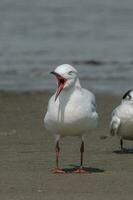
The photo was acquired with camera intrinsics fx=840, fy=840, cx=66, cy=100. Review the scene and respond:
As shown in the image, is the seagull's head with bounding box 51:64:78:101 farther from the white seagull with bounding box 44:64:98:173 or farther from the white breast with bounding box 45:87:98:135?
the white breast with bounding box 45:87:98:135

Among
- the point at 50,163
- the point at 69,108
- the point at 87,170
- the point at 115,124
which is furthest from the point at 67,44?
the point at 69,108

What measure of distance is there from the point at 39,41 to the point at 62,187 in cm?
1882

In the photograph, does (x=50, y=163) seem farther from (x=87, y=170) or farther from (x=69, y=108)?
(x=69, y=108)

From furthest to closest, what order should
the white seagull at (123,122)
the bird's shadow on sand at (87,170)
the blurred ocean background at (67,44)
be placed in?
the blurred ocean background at (67,44) < the white seagull at (123,122) < the bird's shadow on sand at (87,170)

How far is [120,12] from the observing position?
125 feet

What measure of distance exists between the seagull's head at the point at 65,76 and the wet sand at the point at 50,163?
0.93 m

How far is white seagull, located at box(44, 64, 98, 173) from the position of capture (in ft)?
28.1

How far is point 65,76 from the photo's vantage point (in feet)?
28.0

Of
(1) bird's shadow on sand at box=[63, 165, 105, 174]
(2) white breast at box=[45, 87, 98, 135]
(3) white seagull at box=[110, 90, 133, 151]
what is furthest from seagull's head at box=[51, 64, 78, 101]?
(3) white seagull at box=[110, 90, 133, 151]

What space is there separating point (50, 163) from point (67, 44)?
1672 cm

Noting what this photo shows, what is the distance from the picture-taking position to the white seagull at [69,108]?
8.56m

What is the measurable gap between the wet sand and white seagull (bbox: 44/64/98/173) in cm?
49

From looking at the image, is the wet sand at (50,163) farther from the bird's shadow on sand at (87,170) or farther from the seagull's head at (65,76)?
the seagull's head at (65,76)

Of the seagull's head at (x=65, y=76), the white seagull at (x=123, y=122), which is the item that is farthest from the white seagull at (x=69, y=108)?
the white seagull at (x=123, y=122)
